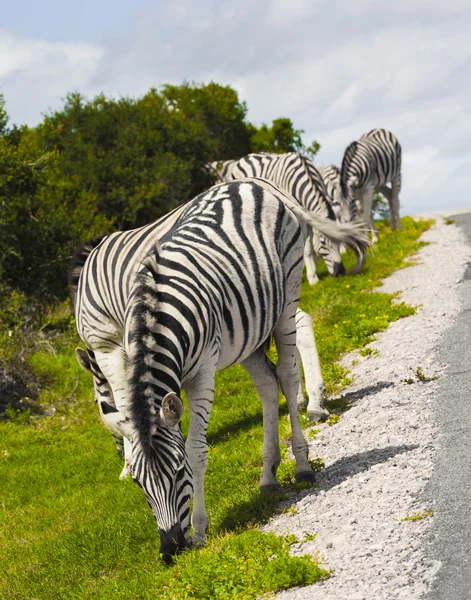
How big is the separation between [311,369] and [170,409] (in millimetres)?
4188

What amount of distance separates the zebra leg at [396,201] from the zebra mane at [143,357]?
17956 millimetres

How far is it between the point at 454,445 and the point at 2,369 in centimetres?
865

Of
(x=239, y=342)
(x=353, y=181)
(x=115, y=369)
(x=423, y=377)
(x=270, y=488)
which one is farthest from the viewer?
(x=353, y=181)

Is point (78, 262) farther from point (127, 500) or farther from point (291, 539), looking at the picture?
point (291, 539)

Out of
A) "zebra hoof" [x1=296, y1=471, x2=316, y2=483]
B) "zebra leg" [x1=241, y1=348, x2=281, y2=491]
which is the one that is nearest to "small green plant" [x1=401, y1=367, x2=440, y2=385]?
"zebra leg" [x1=241, y1=348, x2=281, y2=491]

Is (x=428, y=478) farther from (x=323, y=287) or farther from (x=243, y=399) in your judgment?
(x=323, y=287)

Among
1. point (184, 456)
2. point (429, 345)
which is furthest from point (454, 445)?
point (429, 345)

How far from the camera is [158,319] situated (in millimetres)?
5883

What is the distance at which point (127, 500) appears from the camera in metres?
8.20

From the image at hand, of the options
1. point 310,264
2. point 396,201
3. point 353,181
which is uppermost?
point 353,181

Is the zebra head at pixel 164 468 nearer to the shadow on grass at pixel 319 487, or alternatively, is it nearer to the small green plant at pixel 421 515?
the shadow on grass at pixel 319 487

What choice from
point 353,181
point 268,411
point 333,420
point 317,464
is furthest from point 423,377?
point 353,181

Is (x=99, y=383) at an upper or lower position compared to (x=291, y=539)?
upper

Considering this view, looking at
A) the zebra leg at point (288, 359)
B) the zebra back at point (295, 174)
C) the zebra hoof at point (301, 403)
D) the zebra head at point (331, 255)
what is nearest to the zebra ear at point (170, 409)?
the zebra leg at point (288, 359)
